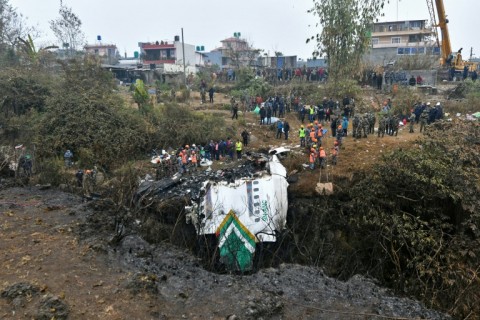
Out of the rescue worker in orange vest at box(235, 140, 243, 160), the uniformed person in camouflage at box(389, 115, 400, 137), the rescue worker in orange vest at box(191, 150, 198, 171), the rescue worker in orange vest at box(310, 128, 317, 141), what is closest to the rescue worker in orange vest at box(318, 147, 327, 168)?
the rescue worker in orange vest at box(310, 128, 317, 141)

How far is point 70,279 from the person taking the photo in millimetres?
6152

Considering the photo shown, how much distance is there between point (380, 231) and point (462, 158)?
282 cm

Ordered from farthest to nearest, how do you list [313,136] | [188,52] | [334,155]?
[188,52], [313,136], [334,155]

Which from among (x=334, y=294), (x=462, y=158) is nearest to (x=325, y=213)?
(x=462, y=158)

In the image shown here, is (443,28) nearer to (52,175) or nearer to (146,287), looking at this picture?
(52,175)

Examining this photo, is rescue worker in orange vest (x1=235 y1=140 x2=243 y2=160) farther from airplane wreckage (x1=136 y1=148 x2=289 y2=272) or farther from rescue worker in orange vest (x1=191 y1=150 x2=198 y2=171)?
airplane wreckage (x1=136 y1=148 x2=289 y2=272)

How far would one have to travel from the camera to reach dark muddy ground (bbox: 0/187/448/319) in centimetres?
549

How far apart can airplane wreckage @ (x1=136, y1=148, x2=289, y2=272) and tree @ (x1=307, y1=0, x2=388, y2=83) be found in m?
12.6

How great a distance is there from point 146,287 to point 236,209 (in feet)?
15.2

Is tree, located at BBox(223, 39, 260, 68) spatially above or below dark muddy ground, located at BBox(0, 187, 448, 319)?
above

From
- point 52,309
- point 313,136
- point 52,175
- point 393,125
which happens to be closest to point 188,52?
point 393,125

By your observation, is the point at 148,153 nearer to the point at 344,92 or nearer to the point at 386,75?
the point at 344,92

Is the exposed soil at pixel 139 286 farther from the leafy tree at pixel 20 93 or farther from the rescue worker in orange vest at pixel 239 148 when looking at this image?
the leafy tree at pixel 20 93

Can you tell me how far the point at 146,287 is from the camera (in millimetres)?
5965
